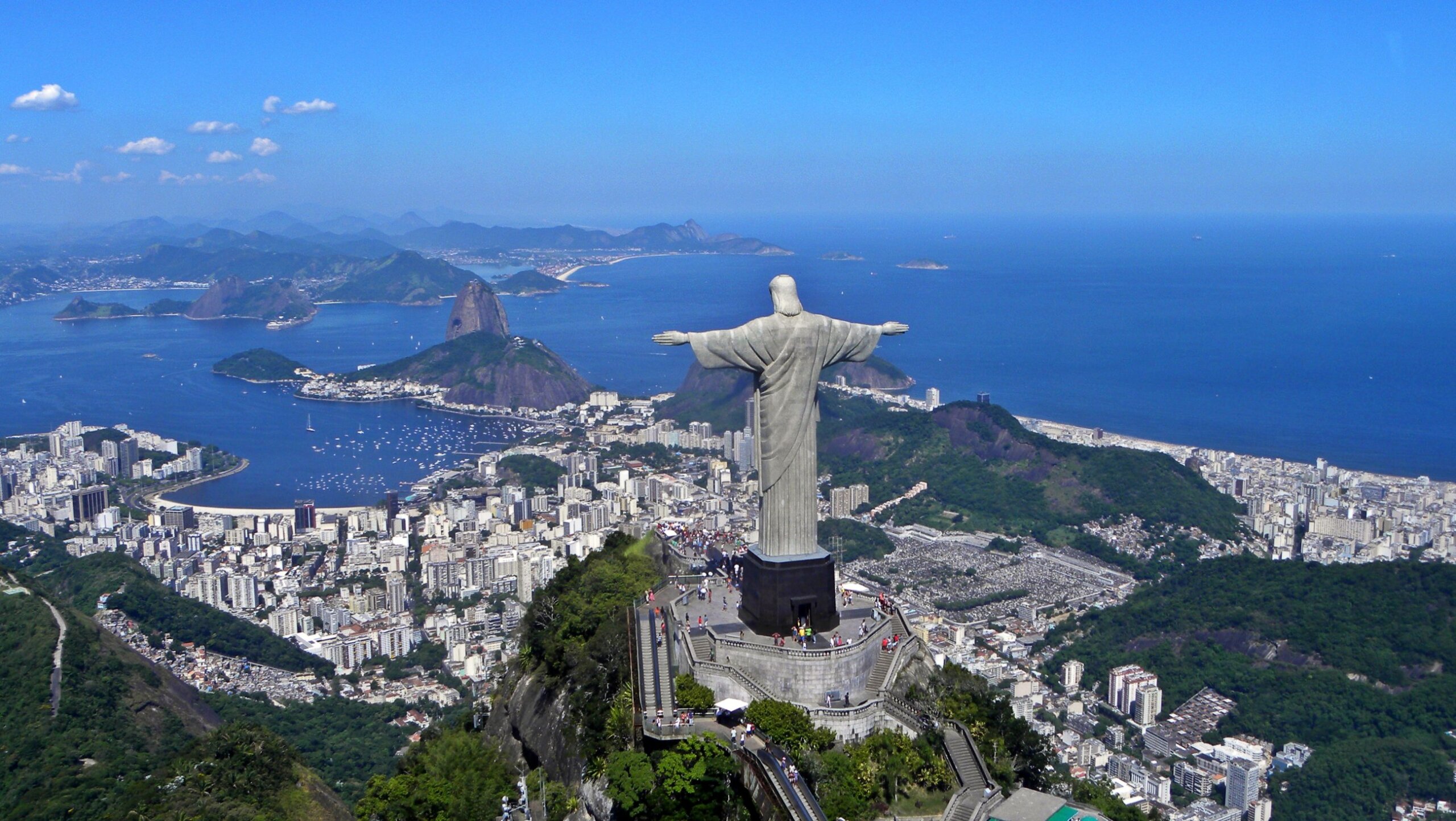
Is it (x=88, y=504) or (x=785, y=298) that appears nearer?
(x=785, y=298)

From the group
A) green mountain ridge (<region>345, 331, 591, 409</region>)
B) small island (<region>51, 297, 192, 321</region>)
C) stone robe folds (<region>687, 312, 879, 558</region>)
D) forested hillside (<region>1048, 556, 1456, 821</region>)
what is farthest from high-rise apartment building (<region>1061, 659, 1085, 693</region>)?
small island (<region>51, 297, 192, 321</region>)

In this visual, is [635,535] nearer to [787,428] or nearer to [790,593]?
[790,593]

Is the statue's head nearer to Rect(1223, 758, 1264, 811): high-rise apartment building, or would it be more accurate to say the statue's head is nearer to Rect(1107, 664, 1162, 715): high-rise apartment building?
Rect(1223, 758, 1264, 811): high-rise apartment building

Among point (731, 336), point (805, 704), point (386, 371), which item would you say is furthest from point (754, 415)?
point (386, 371)

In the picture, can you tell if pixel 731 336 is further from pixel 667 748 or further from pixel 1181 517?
pixel 1181 517

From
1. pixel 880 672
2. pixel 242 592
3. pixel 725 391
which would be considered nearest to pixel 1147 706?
pixel 880 672

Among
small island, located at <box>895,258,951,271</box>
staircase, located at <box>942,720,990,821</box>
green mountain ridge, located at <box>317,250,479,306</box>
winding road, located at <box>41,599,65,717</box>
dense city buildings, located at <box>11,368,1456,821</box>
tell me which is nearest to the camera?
staircase, located at <box>942,720,990,821</box>
